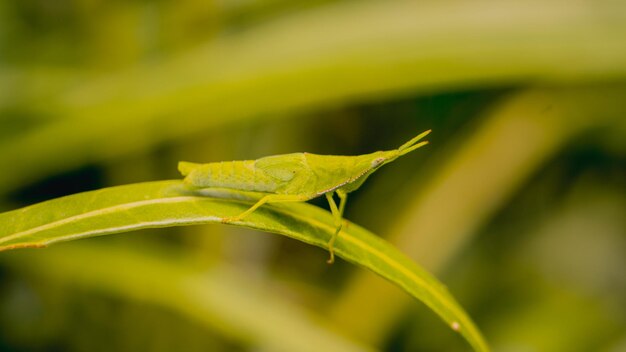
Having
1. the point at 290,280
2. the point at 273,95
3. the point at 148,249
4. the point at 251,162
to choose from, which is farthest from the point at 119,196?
the point at 290,280

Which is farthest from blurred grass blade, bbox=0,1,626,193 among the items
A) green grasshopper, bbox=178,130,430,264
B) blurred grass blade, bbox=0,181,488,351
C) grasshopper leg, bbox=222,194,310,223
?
blurred grass blade, bbox=0,181,488,351

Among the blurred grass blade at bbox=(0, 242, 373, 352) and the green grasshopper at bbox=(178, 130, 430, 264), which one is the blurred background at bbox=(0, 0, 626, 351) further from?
the green grasshopper at bbox=(178, 130, 430, 264)

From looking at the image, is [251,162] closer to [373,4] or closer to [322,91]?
[322,91]

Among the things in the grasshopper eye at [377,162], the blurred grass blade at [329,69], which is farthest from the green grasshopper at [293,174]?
the blurred grass blade at [329,69]

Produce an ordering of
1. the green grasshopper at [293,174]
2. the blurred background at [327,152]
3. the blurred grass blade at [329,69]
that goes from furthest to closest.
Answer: the blurred background at [327,152], the blurred grass blade at [329,69], the green grasshopper at [293,174]

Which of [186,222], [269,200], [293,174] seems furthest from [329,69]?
[186,222]

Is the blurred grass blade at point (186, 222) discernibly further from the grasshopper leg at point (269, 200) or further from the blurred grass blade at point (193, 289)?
the blurred grass blade at point (193, 289)

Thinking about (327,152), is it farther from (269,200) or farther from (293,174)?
(269,200)
